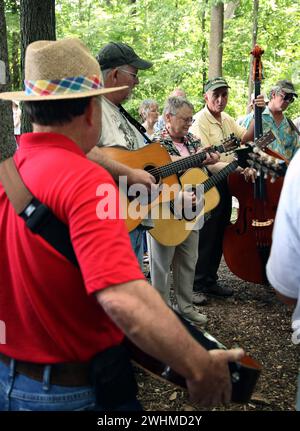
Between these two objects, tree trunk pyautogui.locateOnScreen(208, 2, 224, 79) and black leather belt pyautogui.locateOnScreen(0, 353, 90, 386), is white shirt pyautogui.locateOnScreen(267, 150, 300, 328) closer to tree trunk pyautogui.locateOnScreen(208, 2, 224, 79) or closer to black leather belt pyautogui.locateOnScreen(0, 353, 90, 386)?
black leather belt pyautogui.locateOnScreen(0, 353, 90, 386)

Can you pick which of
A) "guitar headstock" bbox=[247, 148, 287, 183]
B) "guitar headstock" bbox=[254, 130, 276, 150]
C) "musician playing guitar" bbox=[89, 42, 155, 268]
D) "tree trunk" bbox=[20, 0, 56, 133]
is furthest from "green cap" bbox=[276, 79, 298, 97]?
"tree trunk" bbox=[20, 0, 56, 133]

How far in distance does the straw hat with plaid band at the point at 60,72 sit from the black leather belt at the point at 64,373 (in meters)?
0.81

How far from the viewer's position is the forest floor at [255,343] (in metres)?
2.90

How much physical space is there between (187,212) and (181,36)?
13383mm

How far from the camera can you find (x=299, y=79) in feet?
32.6

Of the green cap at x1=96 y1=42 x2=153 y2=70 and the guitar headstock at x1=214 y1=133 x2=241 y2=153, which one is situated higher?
the green cap at x1=96 y1=42 x2=153 y2=70

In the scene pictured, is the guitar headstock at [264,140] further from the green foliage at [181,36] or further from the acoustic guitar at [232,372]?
the green foliage at [181,36]

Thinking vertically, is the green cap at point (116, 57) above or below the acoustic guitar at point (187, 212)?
above

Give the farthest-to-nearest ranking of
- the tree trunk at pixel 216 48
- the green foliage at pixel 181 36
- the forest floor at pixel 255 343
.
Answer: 1. the green foliage at pixel 181 36
2. the tree trunk at pixel 216 48
3. the forest floor at pixel 255 343

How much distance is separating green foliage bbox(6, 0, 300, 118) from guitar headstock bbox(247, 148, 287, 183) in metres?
9.46

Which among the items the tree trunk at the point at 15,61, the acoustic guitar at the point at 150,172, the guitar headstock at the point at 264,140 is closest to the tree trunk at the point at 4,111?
the acoustic guitar at the point at 150,172

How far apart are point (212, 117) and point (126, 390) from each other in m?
3.67

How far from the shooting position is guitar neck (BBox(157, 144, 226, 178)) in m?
3.46

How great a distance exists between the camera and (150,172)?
3365 millimetres
